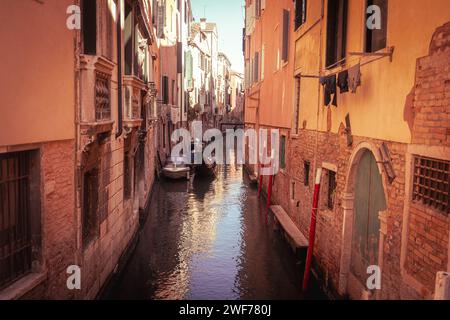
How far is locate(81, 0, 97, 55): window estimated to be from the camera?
6.92m

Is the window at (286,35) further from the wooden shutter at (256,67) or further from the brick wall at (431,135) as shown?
the brick wall at (431,135)

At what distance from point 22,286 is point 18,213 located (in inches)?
32.7

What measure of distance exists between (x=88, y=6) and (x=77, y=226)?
11.5ft

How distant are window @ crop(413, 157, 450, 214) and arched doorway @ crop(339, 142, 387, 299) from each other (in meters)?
0.89

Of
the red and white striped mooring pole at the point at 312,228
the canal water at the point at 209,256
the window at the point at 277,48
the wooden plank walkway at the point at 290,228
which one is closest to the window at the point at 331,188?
the red and white striped mooring pole at the point at 312,228

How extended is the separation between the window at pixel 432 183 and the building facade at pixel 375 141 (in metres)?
0.01

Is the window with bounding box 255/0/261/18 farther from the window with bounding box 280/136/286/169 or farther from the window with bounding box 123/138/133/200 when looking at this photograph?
the window with bounding box 123/138/133/200

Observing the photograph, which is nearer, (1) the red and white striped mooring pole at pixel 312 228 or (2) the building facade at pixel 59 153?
(2) the building facade at pixel 59 153

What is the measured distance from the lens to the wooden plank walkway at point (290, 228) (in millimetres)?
9820

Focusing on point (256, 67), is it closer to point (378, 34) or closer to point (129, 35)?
point (129, 35)

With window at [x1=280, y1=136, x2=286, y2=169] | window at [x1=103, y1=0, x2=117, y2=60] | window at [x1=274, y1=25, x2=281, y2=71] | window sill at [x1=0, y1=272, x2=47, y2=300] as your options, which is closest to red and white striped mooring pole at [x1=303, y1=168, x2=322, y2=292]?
window at [x1=103, y1=0, x2=117, y2=60]

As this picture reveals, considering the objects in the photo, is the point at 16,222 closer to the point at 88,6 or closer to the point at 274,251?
the point at 88,6

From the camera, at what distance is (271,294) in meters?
8.78

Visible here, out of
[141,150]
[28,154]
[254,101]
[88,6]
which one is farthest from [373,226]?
[254,101]
